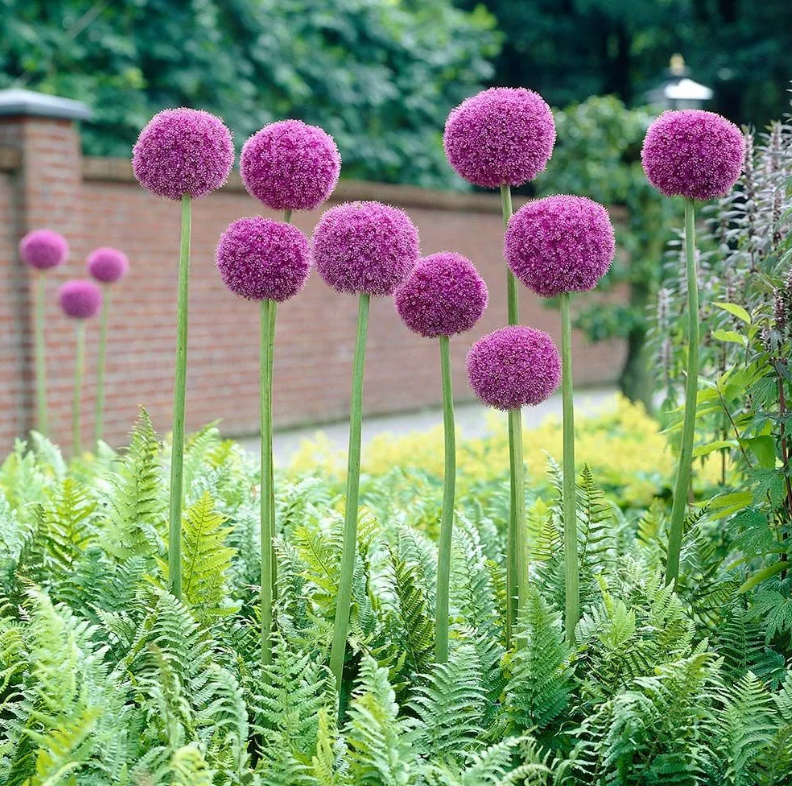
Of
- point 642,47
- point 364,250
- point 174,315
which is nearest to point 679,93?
point 174,315

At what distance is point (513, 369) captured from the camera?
1951 mm

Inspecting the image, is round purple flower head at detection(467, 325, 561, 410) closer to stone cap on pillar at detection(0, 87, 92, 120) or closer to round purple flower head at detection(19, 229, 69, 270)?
round purple flower head at detection(19, 229, 69, 270)

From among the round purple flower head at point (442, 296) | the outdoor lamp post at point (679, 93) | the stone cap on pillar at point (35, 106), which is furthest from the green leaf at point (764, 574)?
the outdoor lamp post at point (679, 93)

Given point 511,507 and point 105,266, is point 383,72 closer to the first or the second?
point 105,266

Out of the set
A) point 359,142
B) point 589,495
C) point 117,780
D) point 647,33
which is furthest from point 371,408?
point 647,33

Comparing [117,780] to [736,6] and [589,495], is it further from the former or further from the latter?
[736,6]

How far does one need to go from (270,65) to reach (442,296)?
10932 mm

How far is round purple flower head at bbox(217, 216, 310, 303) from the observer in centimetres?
196

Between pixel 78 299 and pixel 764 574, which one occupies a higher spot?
pixel 78 299

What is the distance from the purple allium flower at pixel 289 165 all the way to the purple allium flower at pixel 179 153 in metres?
0.07

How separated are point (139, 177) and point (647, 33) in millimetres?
19264

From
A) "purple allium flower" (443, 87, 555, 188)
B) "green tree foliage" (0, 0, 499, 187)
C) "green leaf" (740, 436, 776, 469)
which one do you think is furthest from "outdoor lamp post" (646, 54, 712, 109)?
"purple allium flower" (443, 87, 555, 188)

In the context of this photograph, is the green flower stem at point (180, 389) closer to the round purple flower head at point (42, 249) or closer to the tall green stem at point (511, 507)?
the tall green stem at point (511, 507)

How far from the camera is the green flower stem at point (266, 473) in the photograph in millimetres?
2051
